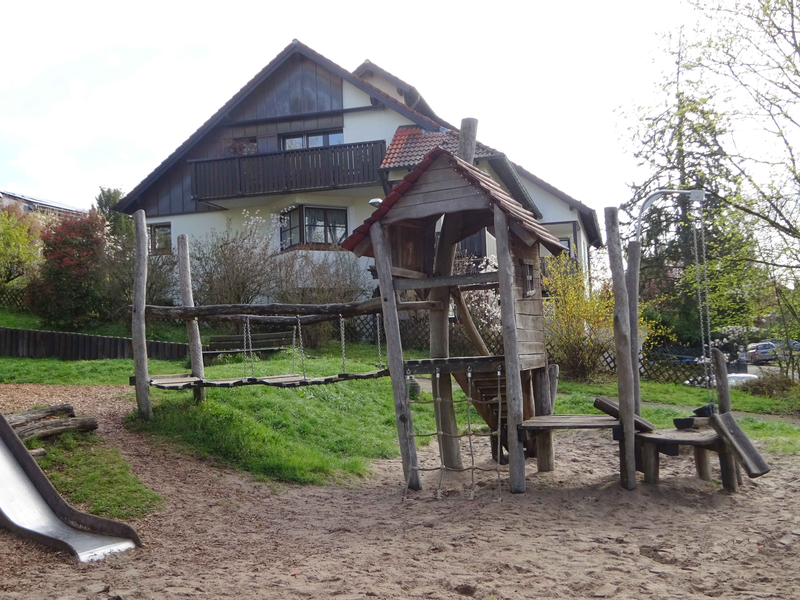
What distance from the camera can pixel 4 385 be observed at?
12023mm

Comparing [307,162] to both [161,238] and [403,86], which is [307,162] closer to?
[403,86]

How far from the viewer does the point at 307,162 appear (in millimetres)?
23062

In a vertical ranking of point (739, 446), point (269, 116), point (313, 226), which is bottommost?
point (739, 446)

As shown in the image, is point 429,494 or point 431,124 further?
point 431,124

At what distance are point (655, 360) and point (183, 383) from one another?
1446 centimetres

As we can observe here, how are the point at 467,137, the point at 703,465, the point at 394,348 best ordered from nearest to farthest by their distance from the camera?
the point at 703,465
the point at 394,348
the point at 467,137

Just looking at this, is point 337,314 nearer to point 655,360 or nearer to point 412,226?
point 412,226

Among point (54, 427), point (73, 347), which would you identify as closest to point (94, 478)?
point (54, 427)

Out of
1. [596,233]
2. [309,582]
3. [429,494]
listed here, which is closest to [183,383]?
[429,494]

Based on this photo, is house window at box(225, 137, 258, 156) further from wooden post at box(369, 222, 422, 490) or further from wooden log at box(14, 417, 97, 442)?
wooden post at box(369, 222, 422, 490)

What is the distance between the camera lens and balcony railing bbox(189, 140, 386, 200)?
22.7 meters

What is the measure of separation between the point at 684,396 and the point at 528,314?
29.3 feet

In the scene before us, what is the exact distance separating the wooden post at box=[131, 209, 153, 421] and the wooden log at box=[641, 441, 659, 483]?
5.99 m

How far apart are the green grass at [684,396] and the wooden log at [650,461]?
761 centimetres
